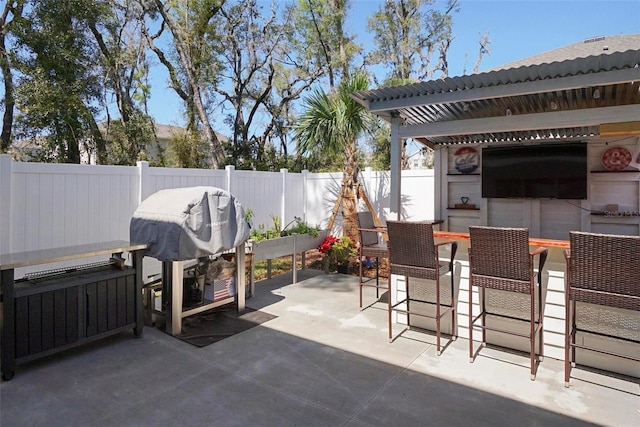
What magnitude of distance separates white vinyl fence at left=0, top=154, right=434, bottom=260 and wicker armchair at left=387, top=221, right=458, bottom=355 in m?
3.10

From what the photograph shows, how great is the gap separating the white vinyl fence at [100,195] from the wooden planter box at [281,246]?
1353mm

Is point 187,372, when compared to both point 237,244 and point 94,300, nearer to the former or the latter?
point 94,300

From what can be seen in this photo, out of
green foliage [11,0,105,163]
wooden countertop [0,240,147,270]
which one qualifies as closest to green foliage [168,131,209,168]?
green foliage [11,0,105,163]

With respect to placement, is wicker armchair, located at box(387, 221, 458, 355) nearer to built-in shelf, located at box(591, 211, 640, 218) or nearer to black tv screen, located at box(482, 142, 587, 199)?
black tv screen, located at box(482, 142, 587, 199)

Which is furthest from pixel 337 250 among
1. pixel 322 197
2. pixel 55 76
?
A: pixel 55 76

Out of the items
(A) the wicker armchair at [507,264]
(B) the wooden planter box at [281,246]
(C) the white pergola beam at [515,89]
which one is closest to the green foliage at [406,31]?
(B) the wooden planter box at [281,246]

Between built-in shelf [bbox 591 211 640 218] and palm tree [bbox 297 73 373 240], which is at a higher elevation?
palm tree [bbox 297 73 373 240]

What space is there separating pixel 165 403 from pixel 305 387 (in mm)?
991

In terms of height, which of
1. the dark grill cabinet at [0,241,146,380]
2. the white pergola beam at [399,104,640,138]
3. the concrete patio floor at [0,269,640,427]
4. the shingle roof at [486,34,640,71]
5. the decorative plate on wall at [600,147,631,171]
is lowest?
the concrete patio floor at [0,269,640,427]

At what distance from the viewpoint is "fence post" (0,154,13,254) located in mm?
3927

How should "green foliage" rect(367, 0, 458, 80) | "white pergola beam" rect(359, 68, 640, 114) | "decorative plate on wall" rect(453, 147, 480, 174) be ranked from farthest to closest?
"green foliage" rect(367, 0, 458, 80)
"decorative plate on wall" rect(453, 147, 480, 174)
"white pergola beam" rect(359, 68, 640, 114)

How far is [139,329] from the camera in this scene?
12.4 ft

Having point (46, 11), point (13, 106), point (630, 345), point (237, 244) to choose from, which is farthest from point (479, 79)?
point (13, 106)

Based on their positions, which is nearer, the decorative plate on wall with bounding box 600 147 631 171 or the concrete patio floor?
the concrete patio floor
